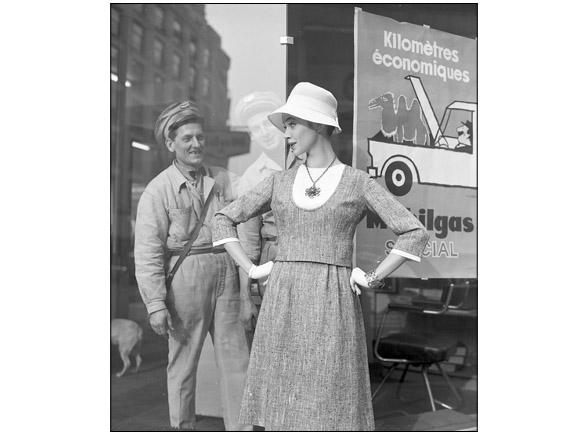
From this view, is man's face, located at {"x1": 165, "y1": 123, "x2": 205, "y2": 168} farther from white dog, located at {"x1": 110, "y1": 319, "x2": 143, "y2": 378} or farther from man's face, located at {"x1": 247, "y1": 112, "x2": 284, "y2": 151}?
white dog, located at {"x1": 110, "y1": 319, "x2": 143, "y2": 378}

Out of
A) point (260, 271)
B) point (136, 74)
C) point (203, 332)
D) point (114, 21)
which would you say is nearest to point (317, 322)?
point (260, 271)

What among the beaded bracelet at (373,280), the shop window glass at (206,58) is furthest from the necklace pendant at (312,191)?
the shop window glass at (206,58)

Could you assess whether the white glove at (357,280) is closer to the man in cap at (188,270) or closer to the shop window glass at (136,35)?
the man in cap at (188,270)

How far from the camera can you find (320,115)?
3.17m

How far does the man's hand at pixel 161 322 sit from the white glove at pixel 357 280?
1.07 meters

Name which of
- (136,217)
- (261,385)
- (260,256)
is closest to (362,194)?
(260,256)

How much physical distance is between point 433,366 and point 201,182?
6.13 ft

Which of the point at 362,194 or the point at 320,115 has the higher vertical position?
the point at 320,115

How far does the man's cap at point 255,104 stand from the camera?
139 inches

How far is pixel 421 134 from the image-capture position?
3.85 meters

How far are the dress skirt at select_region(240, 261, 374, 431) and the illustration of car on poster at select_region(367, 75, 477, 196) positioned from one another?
0.92 m

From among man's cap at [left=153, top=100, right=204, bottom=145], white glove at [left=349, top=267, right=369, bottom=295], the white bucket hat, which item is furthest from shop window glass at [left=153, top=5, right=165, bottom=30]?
white glove at [left=349, top=267, right=369, bottom=295]
